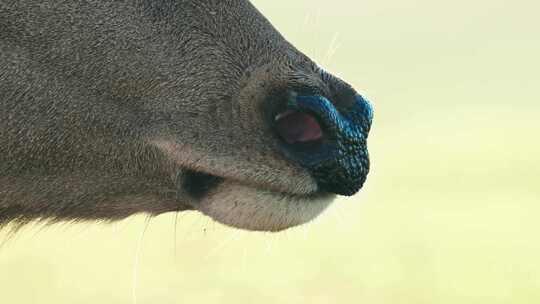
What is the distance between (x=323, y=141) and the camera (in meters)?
4.35

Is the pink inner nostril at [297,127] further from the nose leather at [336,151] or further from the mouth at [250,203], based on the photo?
the mouth at [250,203]

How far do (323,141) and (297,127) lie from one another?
0.43 ft

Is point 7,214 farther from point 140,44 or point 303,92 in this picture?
point 303,92

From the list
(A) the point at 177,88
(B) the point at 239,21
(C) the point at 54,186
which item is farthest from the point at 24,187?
(B) the point at 239,21

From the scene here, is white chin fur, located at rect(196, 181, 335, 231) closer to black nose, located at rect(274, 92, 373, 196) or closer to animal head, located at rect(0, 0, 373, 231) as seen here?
animal head, located at rect(0, 0, 373, 231)

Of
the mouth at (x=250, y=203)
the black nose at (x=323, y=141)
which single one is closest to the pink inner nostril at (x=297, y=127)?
the black nose at (x=323, y=141)

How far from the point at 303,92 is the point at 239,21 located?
0.60 metres

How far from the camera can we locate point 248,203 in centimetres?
443

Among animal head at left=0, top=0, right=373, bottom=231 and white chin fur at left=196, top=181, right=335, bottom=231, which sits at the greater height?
animal head at left=0, top=0, right=373, bottom=231

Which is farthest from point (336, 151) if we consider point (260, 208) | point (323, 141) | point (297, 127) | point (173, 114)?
point (173, 114)

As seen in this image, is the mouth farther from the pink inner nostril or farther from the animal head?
the pink inner nostril

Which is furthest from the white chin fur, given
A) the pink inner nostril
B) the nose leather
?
the pink inner nostril

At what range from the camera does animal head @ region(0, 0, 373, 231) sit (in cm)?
439

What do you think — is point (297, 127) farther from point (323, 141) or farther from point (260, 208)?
point (260, 208)
